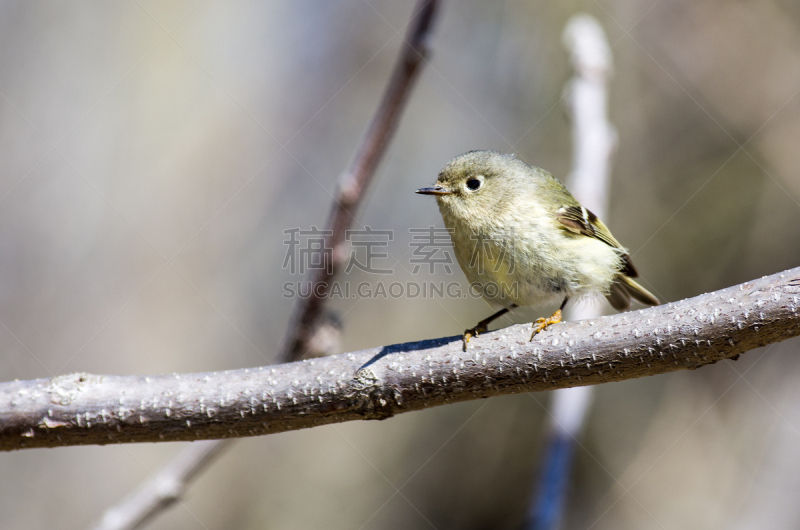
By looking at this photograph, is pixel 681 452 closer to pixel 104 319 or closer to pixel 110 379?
pixel 110 379

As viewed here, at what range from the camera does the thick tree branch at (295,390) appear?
1703 mm

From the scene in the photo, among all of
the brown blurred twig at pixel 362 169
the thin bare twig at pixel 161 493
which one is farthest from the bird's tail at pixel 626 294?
the thin bare twig at pixel 161 493

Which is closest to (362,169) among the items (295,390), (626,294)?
(295,390)

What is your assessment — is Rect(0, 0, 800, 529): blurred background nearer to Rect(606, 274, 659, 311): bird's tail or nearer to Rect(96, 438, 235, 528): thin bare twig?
Rect(606, 274, 659, 311): bird's tail

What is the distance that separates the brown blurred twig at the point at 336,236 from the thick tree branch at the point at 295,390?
0.84 feet

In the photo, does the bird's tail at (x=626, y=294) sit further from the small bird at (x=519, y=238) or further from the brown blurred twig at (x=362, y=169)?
the brown blurred twig at (x=362, y=169)

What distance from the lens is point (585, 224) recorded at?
2.95 meters

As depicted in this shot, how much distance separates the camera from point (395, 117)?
1.74 meters

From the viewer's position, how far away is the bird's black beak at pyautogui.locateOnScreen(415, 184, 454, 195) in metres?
2.91

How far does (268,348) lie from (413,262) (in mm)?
1440

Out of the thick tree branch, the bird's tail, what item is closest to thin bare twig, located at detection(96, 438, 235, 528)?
the thick tree branch

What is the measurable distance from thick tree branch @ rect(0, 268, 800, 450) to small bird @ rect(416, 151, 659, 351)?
63 centimetres

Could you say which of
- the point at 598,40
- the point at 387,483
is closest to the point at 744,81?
the point at 598,40

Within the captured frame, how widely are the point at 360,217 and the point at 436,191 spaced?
197 cm
